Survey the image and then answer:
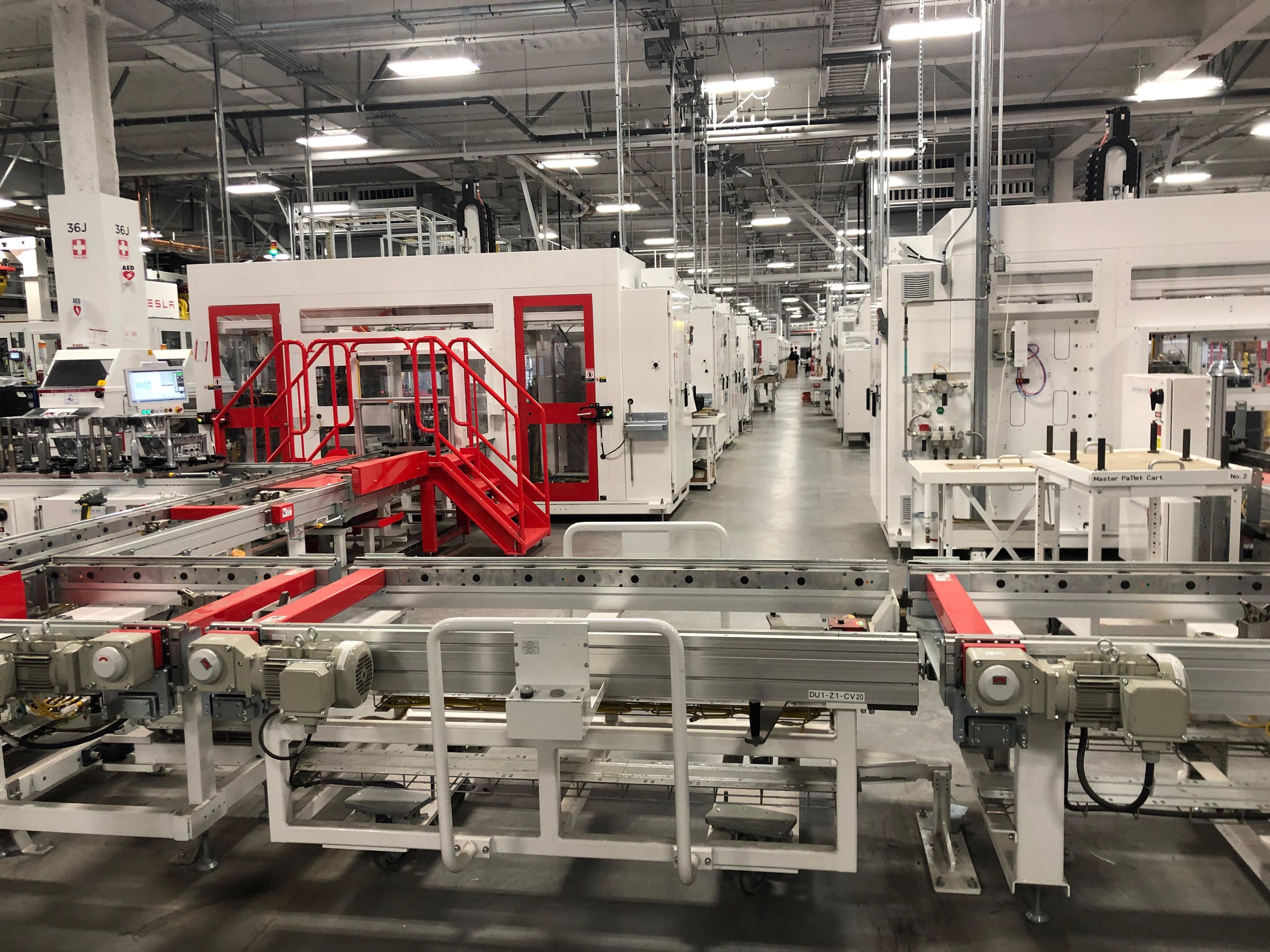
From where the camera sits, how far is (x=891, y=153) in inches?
359

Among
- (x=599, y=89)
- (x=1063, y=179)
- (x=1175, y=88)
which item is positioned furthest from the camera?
(x=1063, y=179)

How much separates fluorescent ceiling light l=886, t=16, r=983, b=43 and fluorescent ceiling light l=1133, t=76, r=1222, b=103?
10.4 feet

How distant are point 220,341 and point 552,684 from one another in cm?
817

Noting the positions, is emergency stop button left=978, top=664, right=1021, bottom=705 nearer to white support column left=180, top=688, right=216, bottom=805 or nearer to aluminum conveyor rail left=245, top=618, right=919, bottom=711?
aluminum conveyor rail left=245, top=618, right=919, bottom=711

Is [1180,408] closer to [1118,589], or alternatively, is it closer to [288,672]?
[1118,589]

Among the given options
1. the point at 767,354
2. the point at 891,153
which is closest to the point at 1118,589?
the point at 891,153

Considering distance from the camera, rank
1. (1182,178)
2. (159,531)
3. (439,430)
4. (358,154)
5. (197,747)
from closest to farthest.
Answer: (197,747) → (159,531) → (439,430) → (358,154) → (1182,178)

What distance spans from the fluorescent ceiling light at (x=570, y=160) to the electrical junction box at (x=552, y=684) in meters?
9.45

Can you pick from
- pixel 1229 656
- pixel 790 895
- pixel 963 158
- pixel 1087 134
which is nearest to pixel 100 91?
pixel 790 895

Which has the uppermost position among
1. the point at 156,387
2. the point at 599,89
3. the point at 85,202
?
the point at 599,89

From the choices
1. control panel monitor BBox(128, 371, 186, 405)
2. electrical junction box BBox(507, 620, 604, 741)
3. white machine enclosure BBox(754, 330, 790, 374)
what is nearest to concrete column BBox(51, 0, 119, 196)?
control panel monitor BBox(128, 371, 186, 405)

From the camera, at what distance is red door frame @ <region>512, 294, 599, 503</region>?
832 cm

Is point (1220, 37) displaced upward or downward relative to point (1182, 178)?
upward

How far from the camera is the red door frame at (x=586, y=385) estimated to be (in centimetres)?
832
